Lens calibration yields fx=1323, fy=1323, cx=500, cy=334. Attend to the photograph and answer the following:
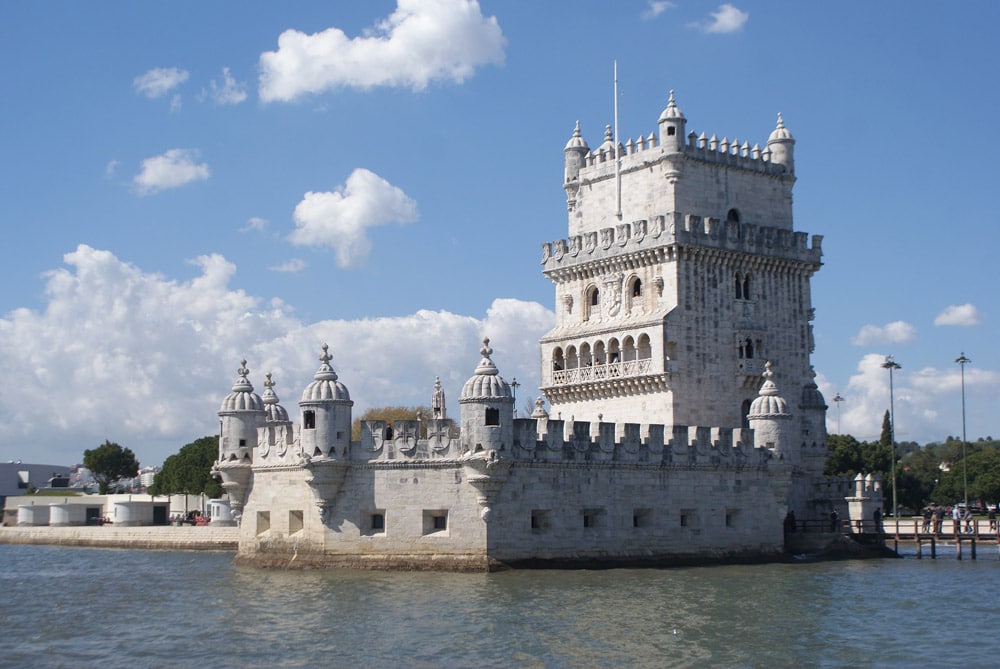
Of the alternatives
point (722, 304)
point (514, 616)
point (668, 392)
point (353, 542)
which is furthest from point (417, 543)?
point (722, 304)

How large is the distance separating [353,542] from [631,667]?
1816cm

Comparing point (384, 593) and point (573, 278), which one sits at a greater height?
point (573, 278)

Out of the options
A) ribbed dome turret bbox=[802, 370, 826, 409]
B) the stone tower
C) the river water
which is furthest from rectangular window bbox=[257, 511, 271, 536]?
ribbed dome turret bbox=[802, 370, 826, 409]

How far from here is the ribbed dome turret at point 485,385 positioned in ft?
143

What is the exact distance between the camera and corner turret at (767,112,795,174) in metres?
60.0

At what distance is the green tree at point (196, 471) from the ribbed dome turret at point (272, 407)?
38767 mm

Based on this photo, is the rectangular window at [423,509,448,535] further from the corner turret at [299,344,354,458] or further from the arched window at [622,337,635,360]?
the arched window at [622,337,635,360]

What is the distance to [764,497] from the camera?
51719mm

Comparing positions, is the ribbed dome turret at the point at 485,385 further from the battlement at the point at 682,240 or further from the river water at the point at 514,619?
→ the battlement at the point at 682,240

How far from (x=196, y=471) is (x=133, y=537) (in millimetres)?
19285

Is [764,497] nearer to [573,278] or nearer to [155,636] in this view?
[573,278]

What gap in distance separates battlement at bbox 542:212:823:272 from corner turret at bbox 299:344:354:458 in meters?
16.3

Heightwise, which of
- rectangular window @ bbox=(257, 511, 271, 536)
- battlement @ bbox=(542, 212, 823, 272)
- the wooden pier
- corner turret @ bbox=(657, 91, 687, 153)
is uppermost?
corner turret @ bbox=(657, 91, 687, 153)

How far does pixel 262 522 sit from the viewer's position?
48000mm
